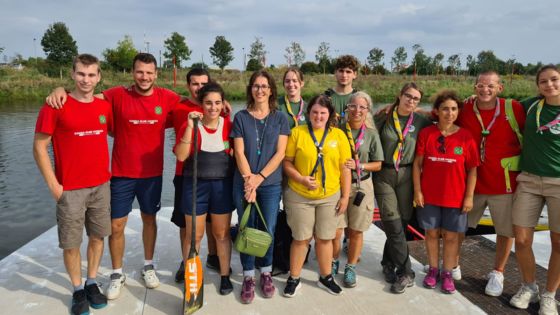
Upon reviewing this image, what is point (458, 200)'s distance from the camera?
3.13 m

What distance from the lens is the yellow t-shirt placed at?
3004 mm

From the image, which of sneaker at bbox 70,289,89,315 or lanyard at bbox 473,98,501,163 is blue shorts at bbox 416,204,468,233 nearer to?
lanyard at bbox 473,98,501,163

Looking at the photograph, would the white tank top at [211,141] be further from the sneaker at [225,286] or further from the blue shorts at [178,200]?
the sneaker at [225,286]

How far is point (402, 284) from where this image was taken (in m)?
3.29

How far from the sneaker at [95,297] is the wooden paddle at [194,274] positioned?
72cm

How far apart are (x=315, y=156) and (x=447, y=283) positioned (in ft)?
A: 5.47

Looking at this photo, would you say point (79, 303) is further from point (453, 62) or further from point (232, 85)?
point (453, 62)

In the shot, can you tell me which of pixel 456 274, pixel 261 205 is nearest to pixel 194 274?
pixel 261 205

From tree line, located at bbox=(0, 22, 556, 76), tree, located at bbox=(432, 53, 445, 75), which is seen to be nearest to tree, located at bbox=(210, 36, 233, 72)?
tree line, located at bbox=(0, 22, 556, 76)

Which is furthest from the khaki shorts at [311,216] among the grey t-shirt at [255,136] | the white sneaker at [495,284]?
the white sneaker at [495,284]

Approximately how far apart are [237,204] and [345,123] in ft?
3.90

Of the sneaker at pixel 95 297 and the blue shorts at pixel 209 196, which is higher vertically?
the blue shorts at pixel 209 196

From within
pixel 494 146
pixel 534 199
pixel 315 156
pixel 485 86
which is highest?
pixel 485 86

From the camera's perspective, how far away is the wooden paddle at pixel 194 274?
281 centimetres
